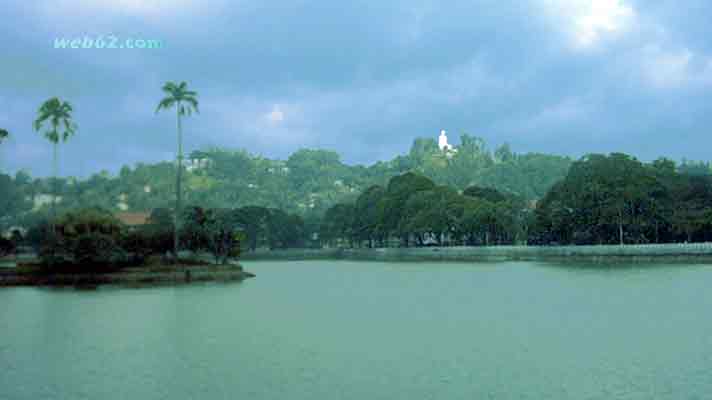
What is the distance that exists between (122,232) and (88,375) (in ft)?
177

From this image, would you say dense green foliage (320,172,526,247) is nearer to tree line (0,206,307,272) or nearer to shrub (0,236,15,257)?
tree line (0,206,307,272)

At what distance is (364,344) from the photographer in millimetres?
42531

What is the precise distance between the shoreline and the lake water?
29.8 ft

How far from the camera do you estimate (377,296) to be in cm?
7312

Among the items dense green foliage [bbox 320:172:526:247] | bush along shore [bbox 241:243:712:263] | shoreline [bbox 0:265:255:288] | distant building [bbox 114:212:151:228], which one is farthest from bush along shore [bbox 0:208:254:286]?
distant building [bbox 114:212:151:228]

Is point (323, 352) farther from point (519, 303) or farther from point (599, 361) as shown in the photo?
point (519, 303)

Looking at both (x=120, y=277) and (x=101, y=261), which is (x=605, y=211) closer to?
(x=120, y=277)

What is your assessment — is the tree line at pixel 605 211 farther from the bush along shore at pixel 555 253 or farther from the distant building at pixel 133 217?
the distant building at pixel 133 217

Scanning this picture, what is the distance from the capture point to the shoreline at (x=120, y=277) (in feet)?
271

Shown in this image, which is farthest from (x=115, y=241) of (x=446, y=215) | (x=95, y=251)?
(x=446, y=215)

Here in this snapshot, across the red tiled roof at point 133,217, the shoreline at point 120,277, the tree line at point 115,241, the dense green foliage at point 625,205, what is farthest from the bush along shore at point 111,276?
the red tiled roof at point 133,217

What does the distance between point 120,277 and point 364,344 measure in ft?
154

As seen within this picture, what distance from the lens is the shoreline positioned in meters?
82.7

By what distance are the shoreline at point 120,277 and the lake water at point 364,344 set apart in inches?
357
